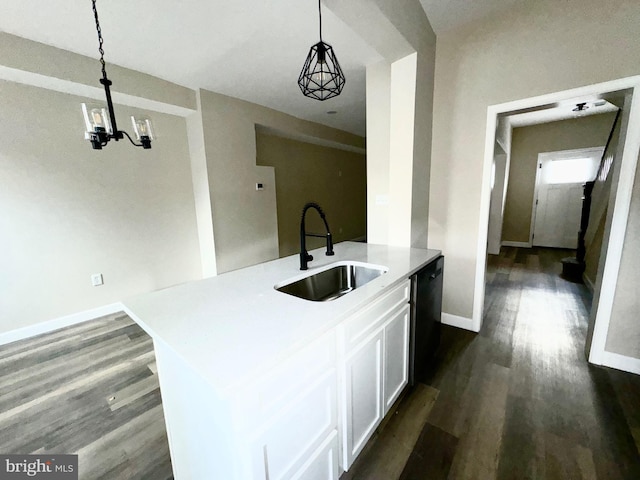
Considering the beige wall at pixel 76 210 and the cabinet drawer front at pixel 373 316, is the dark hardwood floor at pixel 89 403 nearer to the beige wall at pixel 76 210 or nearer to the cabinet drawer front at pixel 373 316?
the beige wall at pixel 76 210

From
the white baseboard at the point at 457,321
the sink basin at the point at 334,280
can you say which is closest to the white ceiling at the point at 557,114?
the white baseboard at the point at 457,321

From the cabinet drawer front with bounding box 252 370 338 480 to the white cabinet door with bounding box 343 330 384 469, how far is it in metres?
0.10

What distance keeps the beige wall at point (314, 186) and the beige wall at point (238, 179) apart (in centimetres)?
65

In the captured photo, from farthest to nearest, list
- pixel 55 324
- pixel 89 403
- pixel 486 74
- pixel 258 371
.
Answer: pixel 55 324
pixel 486 74
pixel 89 403
pixel 258 371

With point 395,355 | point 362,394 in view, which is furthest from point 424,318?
point 362,394

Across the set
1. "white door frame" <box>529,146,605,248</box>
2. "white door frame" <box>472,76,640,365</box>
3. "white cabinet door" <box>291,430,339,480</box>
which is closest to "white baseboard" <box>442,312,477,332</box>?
"white door frame" <box>472,76,640,365</box>

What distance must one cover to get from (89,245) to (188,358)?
2.92 m

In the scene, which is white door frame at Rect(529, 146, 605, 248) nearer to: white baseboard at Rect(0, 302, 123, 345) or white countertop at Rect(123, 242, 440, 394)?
white countertop at Rect(123, 242, 440, 394)

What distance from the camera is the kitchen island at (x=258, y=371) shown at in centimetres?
73

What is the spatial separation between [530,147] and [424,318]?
604 cm

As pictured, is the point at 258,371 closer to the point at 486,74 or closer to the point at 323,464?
the point at 323,464

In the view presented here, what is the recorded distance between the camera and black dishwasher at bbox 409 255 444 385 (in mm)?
1634

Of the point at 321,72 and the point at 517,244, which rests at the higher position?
the point at 321,72

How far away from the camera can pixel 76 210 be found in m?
2.66
